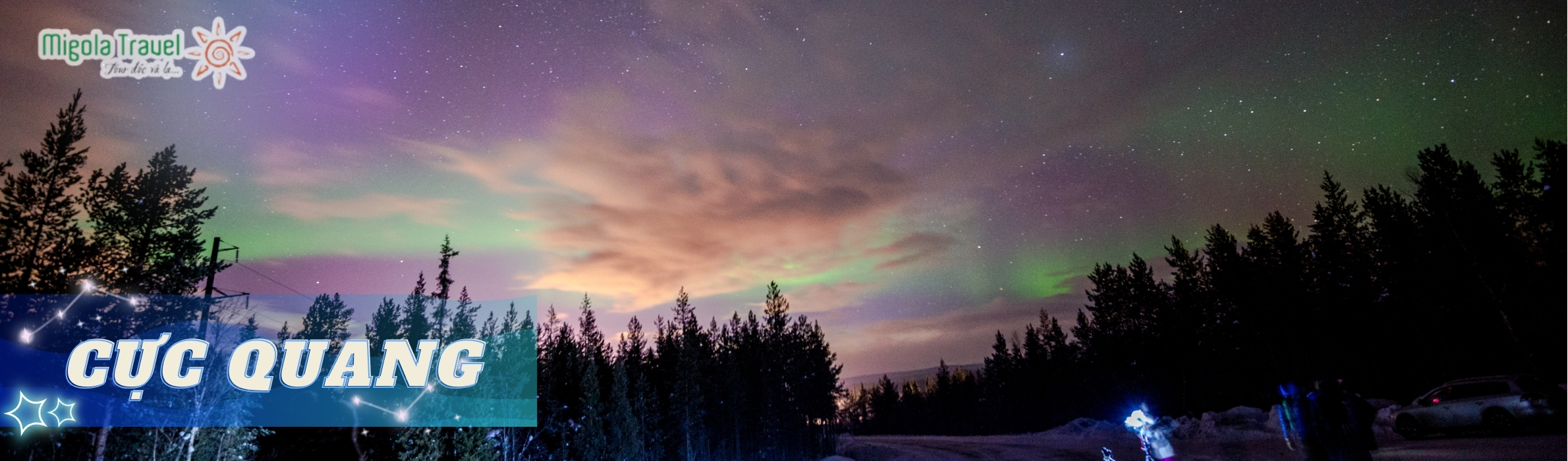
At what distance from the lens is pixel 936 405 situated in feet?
369

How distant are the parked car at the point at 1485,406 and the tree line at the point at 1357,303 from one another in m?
12.0

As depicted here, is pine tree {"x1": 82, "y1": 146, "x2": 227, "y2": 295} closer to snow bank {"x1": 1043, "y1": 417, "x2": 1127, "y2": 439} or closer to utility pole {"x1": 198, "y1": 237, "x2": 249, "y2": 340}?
utility pole {"x1": 198, "y1": 237, "x2": 249, "y2": 340}

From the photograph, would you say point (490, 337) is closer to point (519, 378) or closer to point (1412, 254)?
point (519, 378)

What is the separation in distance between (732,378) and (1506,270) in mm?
50781

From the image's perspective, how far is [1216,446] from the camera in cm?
2520

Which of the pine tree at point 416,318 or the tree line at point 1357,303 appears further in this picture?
the pine tree at point 416,318

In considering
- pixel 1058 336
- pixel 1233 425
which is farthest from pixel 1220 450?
pixel 1058 336

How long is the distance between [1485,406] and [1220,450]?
25.6ft

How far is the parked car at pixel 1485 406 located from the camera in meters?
15.7

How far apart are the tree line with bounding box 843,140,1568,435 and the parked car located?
12.0 metres

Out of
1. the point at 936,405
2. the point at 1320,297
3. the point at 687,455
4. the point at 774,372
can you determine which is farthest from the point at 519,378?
the point at 936,405
